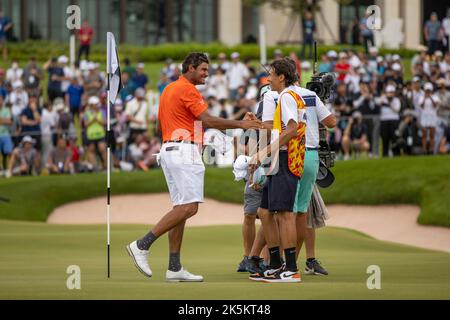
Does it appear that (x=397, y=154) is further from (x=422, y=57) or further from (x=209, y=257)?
(x=209, y=257)

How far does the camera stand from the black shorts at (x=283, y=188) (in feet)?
40.4

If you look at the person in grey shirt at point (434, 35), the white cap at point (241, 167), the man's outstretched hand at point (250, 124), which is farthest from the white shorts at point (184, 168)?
the person in grey shirt at point (434, 35)

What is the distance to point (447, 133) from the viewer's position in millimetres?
27734

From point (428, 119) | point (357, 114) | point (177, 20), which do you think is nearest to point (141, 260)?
point (357, 114)

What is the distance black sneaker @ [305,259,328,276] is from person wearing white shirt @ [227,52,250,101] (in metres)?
19.4

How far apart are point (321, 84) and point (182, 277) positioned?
2.87 meters

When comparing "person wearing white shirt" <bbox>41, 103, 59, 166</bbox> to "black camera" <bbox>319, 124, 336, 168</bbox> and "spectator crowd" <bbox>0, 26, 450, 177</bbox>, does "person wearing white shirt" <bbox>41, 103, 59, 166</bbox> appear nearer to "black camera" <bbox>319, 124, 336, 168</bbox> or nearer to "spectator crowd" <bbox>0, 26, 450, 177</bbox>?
"spectator crowd" <bbox>0, 26, 450, 177</bbox>

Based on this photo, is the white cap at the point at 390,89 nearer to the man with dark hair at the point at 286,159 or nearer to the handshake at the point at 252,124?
the man with dark hair at the point at 286,159

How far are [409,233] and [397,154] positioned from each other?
5802mm

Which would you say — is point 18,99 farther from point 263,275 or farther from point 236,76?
point 263,275

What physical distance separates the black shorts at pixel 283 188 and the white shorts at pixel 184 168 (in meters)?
0.76

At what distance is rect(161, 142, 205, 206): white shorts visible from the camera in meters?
12.3

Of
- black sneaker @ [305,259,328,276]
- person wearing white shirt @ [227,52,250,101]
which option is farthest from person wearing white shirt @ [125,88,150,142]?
black sneaker @ [305,259,328,276]
